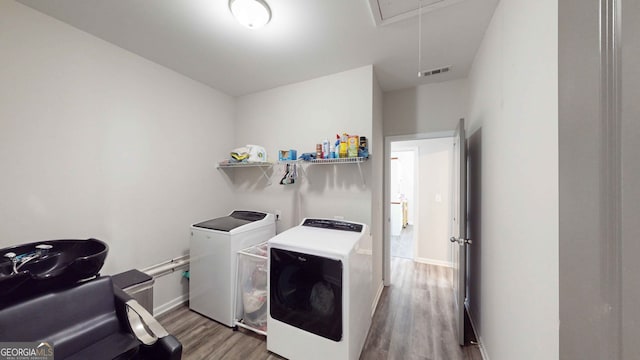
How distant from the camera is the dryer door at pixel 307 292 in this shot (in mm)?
1488

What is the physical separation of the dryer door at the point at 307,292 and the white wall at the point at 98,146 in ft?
4.75

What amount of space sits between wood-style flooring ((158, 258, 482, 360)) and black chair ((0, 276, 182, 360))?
2.84 ft

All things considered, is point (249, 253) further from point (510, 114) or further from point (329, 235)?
point (510, 114)

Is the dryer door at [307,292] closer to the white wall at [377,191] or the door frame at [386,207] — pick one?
the white wall at [377,191]

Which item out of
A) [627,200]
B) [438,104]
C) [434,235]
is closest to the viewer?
[627,200]

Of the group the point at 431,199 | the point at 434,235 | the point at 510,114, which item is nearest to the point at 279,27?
the point at 510,114

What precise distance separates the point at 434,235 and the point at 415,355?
2195mm

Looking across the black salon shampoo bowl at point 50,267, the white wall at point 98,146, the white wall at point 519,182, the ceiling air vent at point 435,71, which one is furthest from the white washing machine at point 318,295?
the ceiling air vent at point 435,71

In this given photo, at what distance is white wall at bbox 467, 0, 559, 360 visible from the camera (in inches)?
34.5

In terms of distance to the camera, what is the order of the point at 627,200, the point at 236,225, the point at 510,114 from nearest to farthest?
the point at 627,200 → the point at 510,114 → the point at 236,225

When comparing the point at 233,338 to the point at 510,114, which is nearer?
the point at 510,114

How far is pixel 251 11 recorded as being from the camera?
1408 millimetres

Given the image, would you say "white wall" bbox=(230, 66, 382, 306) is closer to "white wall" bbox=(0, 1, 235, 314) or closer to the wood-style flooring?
"white wall" bbox=(0, 1, 235, 314)

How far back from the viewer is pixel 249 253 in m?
2.06
